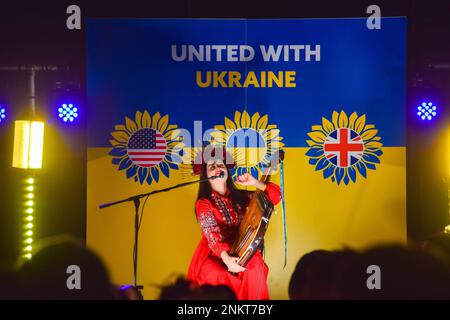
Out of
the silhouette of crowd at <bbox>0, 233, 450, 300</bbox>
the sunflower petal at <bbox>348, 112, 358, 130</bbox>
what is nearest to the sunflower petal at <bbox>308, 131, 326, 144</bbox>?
the sunflower petal at <bbox>348, 112, 358, 130</bbox>

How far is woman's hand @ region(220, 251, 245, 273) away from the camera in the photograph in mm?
6051

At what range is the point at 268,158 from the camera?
6.06 metres

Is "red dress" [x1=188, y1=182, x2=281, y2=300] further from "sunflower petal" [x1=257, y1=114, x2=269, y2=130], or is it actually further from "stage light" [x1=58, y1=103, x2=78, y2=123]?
"stage light" [x1=58, y1=103, x2=78, y2=123]

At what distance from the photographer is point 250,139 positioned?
19.8 ft

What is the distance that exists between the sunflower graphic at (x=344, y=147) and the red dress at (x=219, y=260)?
0.49 m

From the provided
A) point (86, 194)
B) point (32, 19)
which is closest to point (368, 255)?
point (86, 194)

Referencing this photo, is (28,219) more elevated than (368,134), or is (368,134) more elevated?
(368,134)

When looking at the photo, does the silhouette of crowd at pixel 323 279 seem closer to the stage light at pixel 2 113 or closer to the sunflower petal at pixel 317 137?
the sunflower petal at pixel 317 137

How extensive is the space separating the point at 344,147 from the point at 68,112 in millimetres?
2461

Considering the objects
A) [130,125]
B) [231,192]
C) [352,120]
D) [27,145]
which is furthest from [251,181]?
[27,145]

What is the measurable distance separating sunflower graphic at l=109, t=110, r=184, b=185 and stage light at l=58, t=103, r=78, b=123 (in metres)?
0.46

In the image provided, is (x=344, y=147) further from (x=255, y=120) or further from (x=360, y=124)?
(x=255, y=120)

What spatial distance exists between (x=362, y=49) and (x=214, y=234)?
6.88ft
